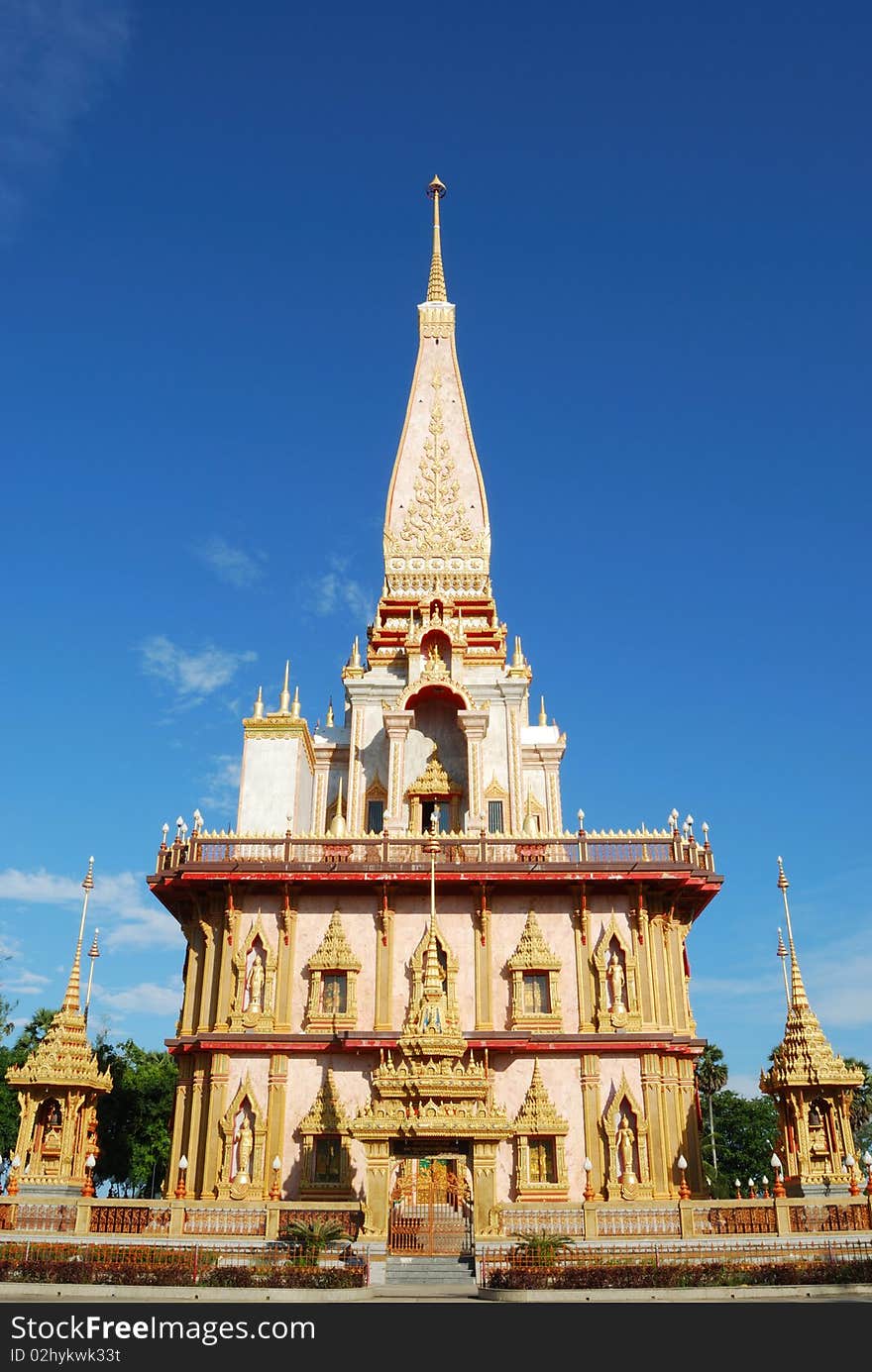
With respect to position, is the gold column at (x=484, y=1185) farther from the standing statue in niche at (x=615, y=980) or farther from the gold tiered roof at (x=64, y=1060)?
the gold tiered roof at (x=64, y=1060)

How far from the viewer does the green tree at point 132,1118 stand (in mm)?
52469

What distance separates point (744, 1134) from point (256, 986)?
40.8 m

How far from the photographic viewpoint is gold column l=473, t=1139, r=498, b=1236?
23922 mm

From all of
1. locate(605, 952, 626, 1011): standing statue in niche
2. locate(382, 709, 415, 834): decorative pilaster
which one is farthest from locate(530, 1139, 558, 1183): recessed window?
locate(382, 709, 415, 834): decorative pilaster

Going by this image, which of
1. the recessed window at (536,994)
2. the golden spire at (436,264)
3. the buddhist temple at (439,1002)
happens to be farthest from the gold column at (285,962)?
the golden spire at (436,264)

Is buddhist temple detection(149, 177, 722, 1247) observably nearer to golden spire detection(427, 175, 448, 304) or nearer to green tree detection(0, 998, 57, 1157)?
green tree detection(0, 998, 57, 1157)

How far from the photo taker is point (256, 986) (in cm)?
3238

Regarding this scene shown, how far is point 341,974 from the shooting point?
3250 cm

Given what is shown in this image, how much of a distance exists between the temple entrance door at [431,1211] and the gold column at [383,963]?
3.99 m

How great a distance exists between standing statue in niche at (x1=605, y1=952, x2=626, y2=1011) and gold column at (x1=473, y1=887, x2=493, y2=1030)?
3422mm

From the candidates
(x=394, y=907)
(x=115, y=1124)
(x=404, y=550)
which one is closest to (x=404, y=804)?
(x=394, y=907)
